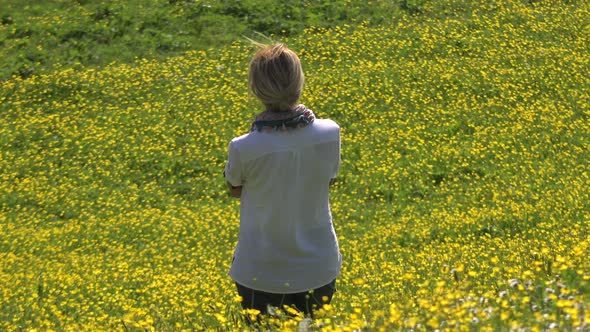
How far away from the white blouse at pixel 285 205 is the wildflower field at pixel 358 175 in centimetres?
25

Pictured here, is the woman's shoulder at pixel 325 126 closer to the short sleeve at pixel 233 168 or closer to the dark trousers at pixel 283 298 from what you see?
the short sleeve at pixel 233 168

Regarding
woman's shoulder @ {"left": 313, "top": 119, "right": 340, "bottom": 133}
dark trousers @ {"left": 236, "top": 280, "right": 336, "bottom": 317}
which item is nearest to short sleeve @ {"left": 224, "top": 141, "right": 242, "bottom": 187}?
woman's shoulder @ {"left": 313, "top": 119, "right": 340, "bottom": 133}

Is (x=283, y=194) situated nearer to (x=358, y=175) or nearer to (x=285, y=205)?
(x=285, y=205)

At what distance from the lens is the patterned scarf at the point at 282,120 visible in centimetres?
406

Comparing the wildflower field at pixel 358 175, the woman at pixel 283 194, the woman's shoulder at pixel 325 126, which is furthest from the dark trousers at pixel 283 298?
the woman's shoulder at pixel 325 126

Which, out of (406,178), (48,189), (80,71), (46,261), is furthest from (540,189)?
(80,71)

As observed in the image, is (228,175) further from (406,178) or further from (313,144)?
(406,178)

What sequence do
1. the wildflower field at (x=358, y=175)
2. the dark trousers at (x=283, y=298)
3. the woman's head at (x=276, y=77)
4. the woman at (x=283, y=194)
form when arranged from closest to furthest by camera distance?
the woman's head at (x=276, y=77), the woman at (x=283, y=194), the dark trousers at (x=283, y=298), the wildflower field at (x=358, y=175)

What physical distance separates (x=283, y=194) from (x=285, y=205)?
5cm

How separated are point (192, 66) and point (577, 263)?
43.4 ft

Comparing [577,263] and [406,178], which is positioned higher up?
[577,263]

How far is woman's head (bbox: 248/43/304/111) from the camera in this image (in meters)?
3.95

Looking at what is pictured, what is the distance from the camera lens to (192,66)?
1756 centimetres

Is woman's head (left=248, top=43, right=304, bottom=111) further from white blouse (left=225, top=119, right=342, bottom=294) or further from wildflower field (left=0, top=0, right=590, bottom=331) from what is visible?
wildflower field (left=0, top=0, right=590, bottom=331)
